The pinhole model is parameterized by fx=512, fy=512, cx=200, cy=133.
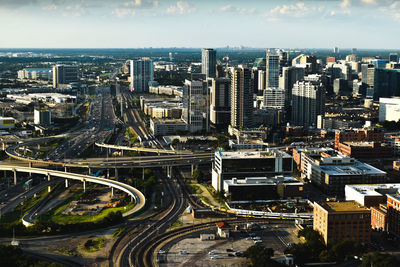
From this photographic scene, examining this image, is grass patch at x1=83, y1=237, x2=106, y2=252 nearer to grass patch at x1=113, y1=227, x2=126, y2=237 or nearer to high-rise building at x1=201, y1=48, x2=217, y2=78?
grass patch at x1=113, y1=227, x2=126, y2=237

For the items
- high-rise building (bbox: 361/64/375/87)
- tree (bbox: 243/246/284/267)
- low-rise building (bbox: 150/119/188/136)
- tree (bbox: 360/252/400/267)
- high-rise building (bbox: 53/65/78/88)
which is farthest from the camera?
high-rise building (bbox: 53/65/78/88)

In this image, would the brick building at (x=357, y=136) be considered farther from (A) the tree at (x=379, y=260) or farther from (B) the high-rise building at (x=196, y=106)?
(A) the tree at (x=379, y=260)

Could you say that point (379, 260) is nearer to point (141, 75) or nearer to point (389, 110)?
point (389, 110)

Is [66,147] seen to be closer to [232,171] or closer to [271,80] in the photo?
Answer: [232,171]

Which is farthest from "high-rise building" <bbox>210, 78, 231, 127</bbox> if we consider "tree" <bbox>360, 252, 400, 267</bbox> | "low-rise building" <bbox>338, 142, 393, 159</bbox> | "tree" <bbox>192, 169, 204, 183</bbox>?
"tree" <bbox>360, 252, 400, 267</bbox>

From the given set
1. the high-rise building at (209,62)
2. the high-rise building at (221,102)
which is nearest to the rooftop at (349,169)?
the high-rise building at (221,102)

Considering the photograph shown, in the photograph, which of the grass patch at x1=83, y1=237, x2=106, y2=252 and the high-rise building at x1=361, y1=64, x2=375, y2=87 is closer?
the grass patch at x1=83, y1=237, x2=106, y2=252

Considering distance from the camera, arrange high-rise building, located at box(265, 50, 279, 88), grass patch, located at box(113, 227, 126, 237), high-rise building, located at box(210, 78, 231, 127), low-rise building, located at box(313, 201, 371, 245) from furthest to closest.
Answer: high-rise building, located at box(265, 50, 279, 88), high-rise building, located at box(210, 78, 231, 127), grass patch, located at box(113, 227, 126, 237), low-rise building, located at box(313, 201, 371, 245)
